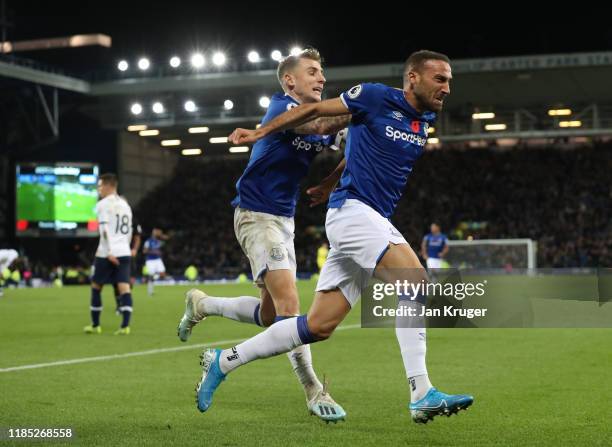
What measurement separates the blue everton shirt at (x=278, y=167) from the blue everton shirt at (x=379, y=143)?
0.85 meters

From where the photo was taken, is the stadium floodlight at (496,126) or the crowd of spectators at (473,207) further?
the stadium floodlight at (496,126)

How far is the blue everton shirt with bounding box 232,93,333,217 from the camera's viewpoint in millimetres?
6207

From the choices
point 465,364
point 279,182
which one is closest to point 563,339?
point 465,364

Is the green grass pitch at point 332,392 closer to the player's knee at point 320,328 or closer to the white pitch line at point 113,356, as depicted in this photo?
the white pitch line at point 113,356

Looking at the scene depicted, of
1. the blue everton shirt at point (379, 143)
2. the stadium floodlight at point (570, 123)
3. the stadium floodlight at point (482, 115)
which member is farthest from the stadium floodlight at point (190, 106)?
the blue everton shirt at point (379, 143)

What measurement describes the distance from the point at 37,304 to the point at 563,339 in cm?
1373

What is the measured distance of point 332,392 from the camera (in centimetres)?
698

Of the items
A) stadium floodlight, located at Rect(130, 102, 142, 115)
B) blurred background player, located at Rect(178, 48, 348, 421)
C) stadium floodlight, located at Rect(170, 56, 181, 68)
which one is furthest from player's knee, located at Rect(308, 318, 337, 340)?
stadium floodlight, located at Rect(130, 102, 142, 115)

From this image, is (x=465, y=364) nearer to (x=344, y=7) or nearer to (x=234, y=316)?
(x=234, y=316)

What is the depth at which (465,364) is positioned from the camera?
8.80 meters

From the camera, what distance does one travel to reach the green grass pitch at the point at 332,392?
516 cm

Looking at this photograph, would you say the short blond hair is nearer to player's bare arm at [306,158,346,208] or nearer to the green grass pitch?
player's bare arm at [306,158,346,208]

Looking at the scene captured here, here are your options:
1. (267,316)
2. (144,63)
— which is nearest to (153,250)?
(144,63)

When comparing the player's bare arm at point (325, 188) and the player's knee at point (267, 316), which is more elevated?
the player's bare arm at point (325, 188)
